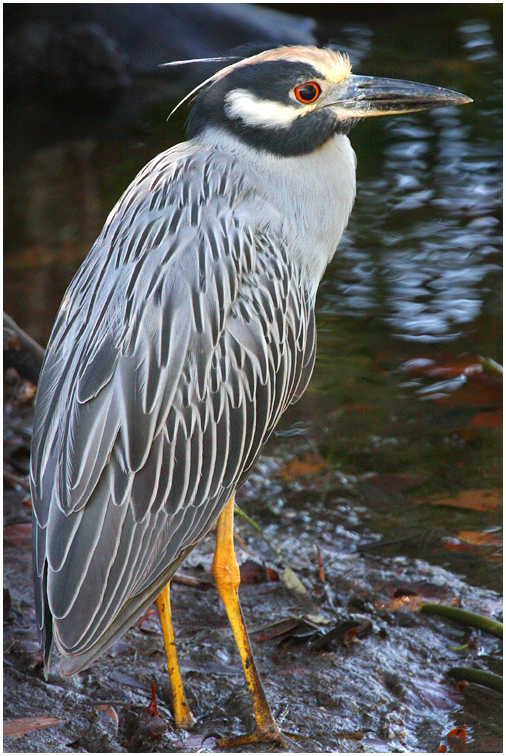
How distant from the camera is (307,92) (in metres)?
3.06

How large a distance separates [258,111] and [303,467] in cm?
205

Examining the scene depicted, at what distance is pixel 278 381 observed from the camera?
305 centimetres

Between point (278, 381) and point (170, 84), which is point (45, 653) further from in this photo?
point (170, 84)

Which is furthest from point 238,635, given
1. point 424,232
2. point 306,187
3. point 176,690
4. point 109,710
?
point 424,232

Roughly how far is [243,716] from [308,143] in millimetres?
2079

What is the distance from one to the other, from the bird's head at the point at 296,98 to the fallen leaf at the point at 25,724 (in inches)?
84.1

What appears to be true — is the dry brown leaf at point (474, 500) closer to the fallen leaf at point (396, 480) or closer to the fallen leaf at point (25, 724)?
the fallen leaf at point (396, 480)

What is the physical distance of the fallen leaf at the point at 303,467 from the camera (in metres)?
4.45

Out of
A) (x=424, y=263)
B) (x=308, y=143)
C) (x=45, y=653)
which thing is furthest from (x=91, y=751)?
(x=424, y=263)

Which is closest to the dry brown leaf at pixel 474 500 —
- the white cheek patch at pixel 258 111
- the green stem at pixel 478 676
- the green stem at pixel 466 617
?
the green stem at pixel 466 617

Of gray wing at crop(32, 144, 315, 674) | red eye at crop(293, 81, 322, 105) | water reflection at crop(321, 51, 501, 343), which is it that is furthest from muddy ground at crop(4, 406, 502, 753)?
water reflection at crop(321, 51, 501, 343)

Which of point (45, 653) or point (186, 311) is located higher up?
point (186, 311)

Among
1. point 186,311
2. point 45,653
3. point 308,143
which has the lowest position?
point 45,653

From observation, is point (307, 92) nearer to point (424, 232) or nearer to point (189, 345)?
point (189, 345)
